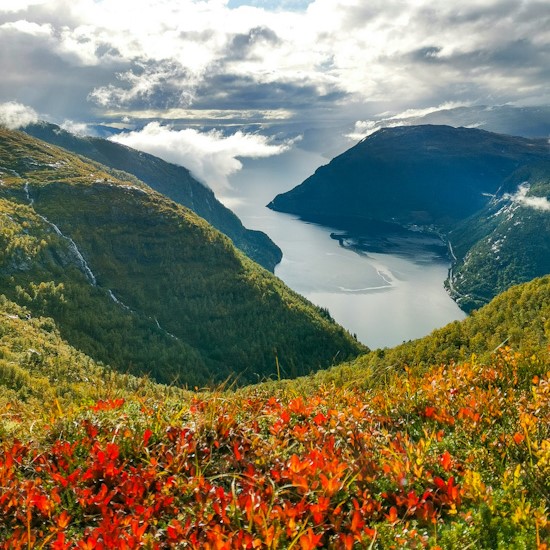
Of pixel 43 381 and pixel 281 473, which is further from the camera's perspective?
pixel 43 381

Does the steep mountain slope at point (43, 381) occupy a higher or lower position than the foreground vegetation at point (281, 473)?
lower

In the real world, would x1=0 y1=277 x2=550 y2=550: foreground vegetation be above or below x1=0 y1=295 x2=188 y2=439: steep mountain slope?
above

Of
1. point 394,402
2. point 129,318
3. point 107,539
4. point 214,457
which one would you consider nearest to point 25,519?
point 107,539

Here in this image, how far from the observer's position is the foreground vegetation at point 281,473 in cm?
523

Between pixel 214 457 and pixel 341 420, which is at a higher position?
pixel 341 420

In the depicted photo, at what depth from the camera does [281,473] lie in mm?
6445

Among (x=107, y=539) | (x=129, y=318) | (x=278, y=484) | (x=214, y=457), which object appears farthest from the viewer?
(x=129, y=318)

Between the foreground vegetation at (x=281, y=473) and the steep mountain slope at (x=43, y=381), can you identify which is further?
the steep mountain slope at (x=43, y=381)

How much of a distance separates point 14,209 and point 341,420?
225m

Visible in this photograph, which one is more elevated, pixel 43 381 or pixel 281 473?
pixel 281 473

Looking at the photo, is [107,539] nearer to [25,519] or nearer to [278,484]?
[25,519]

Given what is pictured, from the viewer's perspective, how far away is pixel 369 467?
6.56m

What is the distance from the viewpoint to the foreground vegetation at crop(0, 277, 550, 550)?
5234 mm

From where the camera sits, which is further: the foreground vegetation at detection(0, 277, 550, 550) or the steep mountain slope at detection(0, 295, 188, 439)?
the steep mountain slope at detection(0, 295, 188, 439)
